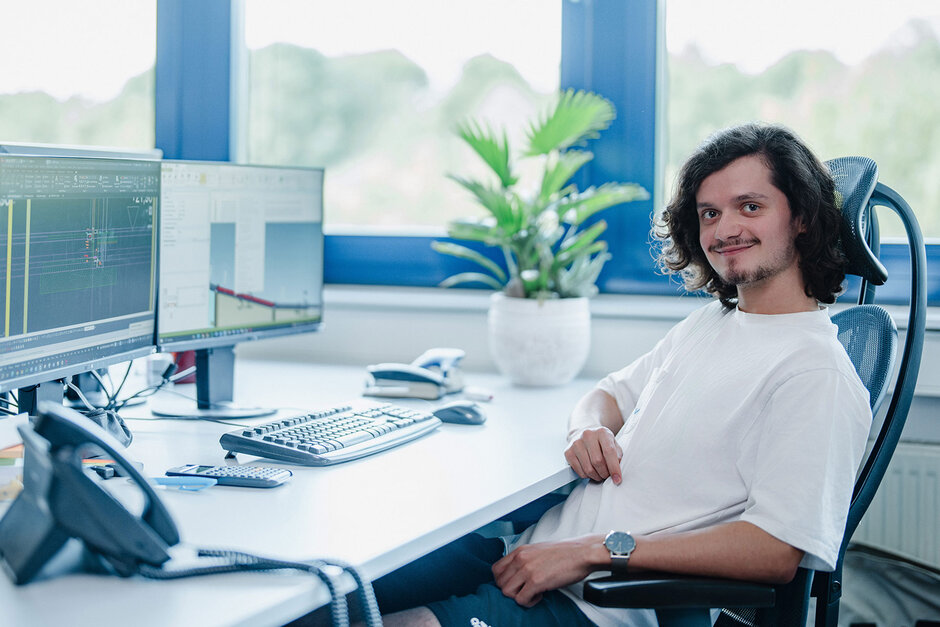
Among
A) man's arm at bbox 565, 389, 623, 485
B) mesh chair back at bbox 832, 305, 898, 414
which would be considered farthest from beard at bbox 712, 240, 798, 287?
man's arm at bbox 565, 389, 623, 485

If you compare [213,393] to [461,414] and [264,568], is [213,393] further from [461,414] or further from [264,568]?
[264,568]

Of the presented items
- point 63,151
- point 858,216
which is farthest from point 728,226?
point 63,151

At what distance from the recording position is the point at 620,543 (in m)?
1.29

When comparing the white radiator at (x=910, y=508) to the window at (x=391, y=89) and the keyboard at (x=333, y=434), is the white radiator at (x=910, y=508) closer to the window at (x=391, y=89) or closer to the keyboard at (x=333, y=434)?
the keyboard at (x=333, y=434)

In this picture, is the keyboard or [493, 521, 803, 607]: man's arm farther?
the keyboard

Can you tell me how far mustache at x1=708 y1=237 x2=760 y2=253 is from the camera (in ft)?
4.91

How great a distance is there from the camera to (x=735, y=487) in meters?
1.37

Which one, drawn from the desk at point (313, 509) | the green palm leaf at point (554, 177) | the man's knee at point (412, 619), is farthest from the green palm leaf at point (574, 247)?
the man's knee at point (412, 619)

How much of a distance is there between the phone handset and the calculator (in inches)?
12.3

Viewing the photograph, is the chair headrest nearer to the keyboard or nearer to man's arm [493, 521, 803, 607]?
man's arm [493, 521, 803, 607]

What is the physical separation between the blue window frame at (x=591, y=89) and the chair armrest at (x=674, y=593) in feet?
4.10

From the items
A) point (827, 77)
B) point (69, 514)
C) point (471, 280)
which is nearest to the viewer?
point (69, 514)

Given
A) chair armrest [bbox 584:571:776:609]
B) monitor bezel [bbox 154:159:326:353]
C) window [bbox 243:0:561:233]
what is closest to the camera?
chair armrest [bbox 584:571:776:609]

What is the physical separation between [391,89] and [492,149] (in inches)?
25.8
